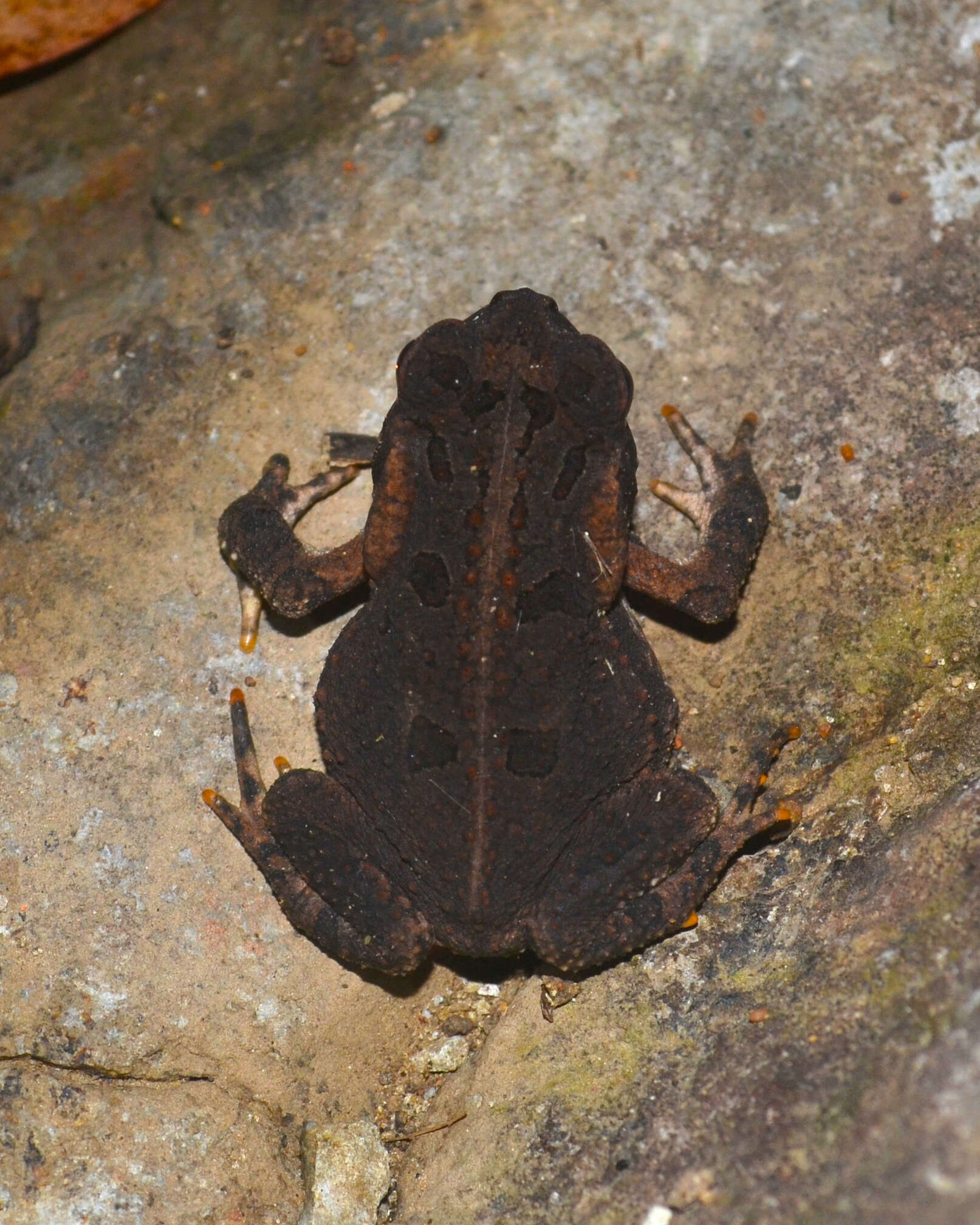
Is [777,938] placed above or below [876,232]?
below

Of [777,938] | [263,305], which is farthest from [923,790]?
[263,305]

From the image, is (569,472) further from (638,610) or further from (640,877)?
(640,877)

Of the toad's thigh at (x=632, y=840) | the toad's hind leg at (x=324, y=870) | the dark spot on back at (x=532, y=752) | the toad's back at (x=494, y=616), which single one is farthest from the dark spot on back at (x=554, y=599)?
the toad's hind leg at (x=324, y=870)

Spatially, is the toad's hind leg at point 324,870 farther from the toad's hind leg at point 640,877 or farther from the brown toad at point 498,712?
the toad's hind leg at point 640,877

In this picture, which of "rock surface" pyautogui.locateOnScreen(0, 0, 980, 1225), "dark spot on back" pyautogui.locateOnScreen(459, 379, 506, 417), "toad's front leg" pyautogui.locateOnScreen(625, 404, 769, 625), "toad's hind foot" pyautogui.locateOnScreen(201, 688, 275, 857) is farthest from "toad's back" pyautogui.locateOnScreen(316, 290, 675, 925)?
"rock surface" pyautogui.locateOnScreen(0, 0, 980, 1225)

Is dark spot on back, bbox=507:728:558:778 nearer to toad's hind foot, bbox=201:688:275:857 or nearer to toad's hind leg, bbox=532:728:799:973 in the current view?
toad's hind leg, bbox=532:728:799:973

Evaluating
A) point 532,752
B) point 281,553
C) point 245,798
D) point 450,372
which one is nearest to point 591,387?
point 450,372

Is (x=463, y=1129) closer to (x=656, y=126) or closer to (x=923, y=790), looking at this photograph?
(x=923, y=790)
